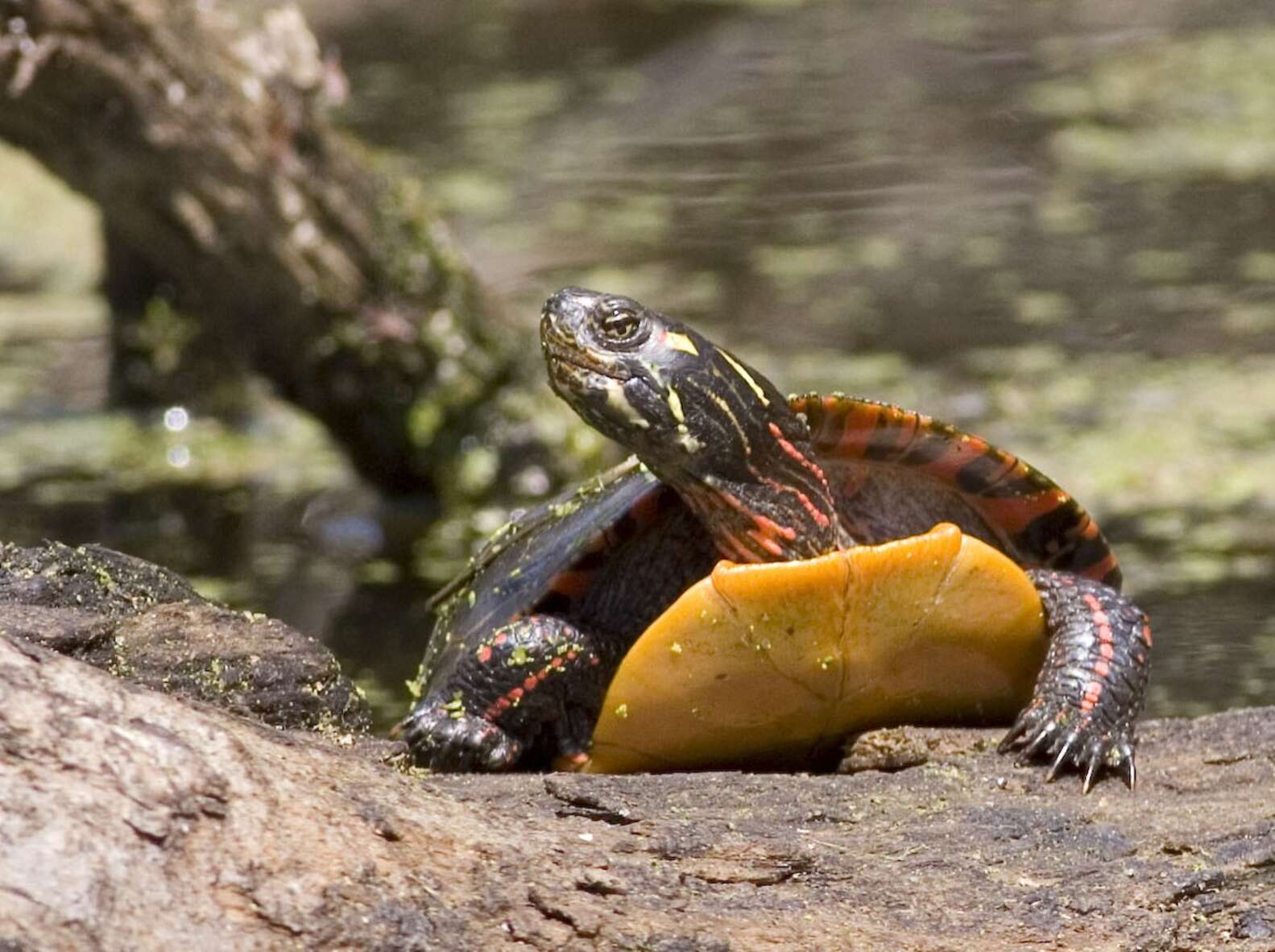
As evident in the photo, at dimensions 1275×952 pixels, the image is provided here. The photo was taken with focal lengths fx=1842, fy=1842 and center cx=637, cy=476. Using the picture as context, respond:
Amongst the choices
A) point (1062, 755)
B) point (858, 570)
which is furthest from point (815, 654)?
point (1062, 755)

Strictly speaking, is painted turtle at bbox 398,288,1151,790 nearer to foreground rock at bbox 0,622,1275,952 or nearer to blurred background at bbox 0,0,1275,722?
foreground rock at bbox 0,622,1275,952

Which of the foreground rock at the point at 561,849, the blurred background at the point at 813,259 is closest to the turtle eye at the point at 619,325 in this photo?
the foreground rock at the point at 561,849

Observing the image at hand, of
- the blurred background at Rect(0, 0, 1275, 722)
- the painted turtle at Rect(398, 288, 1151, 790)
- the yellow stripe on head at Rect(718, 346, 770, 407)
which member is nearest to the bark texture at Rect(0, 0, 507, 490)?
the blurred background at Rect(0, 0, 1275, 722)

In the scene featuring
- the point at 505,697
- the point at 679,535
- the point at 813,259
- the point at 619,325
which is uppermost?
the point at 813,259

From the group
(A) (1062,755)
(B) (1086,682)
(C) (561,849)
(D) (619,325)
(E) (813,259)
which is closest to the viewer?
(C) (561,849)

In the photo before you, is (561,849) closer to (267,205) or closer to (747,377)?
(747,377)

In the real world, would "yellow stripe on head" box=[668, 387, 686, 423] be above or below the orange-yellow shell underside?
above
